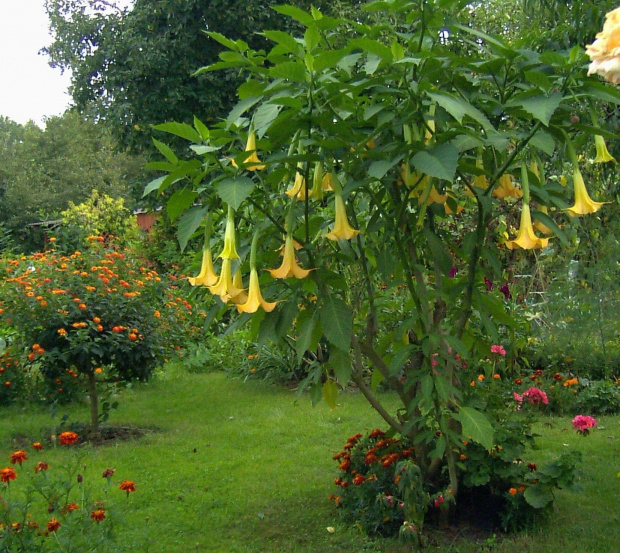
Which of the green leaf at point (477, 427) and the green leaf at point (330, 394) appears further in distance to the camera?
the green leaf at point (330, 394)

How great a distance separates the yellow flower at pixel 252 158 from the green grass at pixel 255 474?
1.49 m

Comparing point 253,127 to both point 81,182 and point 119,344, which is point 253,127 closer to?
point 119,344

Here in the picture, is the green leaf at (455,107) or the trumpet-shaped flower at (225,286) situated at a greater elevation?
the green leaf at (455,107)

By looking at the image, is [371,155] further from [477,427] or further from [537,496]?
Result: [537,496]

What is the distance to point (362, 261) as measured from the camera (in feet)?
9.57

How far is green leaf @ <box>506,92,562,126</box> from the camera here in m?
1.84

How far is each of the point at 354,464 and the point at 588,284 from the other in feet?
13.3

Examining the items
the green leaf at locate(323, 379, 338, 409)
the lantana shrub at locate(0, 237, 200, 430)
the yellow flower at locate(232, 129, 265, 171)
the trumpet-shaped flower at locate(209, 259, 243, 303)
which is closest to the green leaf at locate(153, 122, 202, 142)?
the yellow flower at locate(232, 129, 265, 171)

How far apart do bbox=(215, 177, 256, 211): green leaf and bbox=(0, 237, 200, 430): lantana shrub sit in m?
3.29

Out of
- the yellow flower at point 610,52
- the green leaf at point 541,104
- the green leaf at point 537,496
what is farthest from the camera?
the green leaf at point 537,496

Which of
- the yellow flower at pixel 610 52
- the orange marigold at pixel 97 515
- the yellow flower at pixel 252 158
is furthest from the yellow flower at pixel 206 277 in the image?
the yellow flower at pixel 610 52

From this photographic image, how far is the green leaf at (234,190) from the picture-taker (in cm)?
Result: 193

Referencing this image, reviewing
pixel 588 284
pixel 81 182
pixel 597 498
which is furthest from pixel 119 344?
pixel 81 182

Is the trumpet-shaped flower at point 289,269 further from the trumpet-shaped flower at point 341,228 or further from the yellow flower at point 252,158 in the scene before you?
the yellow flower at point 252,158
